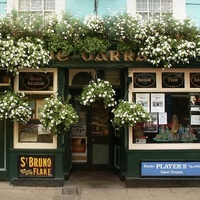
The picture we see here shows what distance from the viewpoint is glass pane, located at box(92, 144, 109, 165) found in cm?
1009

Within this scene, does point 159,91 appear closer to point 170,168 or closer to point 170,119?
point 170,119

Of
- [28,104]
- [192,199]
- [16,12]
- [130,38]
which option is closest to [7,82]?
[28,104]

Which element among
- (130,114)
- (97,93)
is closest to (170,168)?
(130,114)

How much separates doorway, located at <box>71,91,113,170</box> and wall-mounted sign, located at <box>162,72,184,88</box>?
2.28 metres

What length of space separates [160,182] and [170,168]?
1.37 ft

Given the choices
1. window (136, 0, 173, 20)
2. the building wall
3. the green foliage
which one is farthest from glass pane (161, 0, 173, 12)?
the green foliage

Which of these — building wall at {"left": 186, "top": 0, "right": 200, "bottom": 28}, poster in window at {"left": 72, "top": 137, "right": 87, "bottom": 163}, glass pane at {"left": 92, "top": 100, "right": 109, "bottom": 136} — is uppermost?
building wall at {"left": 186, "top": 0, "right": 200, "bottom": 28}

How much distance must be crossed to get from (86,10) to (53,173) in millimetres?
4178

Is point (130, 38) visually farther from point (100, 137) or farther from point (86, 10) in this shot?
point (100, 137)

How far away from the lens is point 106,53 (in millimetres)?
8305

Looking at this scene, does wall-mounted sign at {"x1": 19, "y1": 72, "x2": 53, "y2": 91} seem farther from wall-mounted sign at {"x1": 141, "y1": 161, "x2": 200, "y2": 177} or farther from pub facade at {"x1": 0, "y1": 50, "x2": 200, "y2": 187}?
wall-mounted sign at {"x1": 141, "y1": 161, "x2": 200, "y2": 177}

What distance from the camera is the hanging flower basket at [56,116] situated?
25.3 feet

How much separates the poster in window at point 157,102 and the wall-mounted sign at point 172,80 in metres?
0.27

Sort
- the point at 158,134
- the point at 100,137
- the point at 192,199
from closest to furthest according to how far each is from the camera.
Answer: the point at 192,199, the point at 158,134, the point at 100,137
